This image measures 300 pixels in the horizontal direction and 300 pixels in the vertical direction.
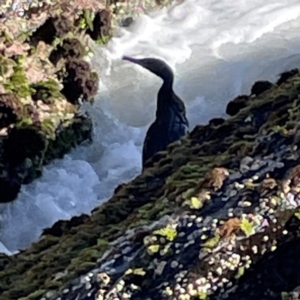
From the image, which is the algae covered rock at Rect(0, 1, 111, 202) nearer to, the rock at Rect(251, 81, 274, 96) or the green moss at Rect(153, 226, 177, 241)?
the rock at Rect(251, 81, 274, 96)

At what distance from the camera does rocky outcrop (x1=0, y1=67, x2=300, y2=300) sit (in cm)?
182

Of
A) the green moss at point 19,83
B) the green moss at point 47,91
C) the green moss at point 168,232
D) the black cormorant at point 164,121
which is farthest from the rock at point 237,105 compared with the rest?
the green moss at point 47,91

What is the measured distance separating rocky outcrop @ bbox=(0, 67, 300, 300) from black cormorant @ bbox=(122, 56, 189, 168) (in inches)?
68.7

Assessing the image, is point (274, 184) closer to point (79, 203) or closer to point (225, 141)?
point (225, 141)

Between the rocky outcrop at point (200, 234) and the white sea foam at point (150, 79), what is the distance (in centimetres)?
537

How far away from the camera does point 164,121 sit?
16.1ft

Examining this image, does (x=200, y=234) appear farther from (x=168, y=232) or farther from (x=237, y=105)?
(x=237, y=105)

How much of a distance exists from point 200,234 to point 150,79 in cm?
849

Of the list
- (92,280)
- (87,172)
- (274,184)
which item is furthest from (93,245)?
(87,172)

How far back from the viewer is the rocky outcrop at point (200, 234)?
1822 millimetres

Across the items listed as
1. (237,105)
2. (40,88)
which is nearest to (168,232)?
(237,105)

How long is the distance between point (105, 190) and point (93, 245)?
6.37m

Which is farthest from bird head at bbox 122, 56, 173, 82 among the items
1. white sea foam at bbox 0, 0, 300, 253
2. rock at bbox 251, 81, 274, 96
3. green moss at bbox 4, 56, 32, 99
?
green moss at bbox 4, 56, 32, 99

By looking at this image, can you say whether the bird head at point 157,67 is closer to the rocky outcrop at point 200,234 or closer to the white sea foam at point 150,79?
the white sea foam at point 150,79
